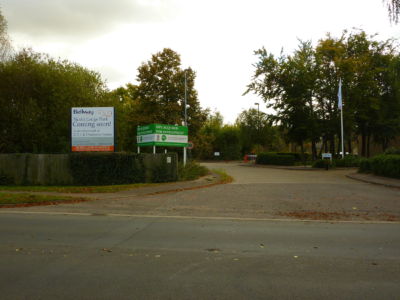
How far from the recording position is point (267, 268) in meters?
5.23

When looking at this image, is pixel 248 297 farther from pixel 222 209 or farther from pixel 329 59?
pixel 329 59

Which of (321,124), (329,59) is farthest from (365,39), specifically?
(321,124)

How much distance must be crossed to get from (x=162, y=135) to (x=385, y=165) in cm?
1389

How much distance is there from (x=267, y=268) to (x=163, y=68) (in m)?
36.7

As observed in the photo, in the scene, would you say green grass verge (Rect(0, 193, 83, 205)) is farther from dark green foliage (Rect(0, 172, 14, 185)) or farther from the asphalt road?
dark green foliage (Rect(0, 172, 14, 185))

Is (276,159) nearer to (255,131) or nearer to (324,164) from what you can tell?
(324,164)

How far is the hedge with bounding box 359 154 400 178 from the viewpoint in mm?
20219

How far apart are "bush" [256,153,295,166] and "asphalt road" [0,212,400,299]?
30.0 meters

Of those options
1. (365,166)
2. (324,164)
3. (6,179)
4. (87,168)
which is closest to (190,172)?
(87,168)

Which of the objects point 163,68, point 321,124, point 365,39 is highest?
point 365,39

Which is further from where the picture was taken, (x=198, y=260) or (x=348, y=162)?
(x=348, y=162)

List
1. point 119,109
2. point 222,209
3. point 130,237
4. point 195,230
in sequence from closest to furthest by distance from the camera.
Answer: point 130,237 < point 195,230 < point 222,209 < point 119,109

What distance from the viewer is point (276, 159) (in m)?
39.5

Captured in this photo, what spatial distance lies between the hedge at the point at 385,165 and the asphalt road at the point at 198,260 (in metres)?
13.0
